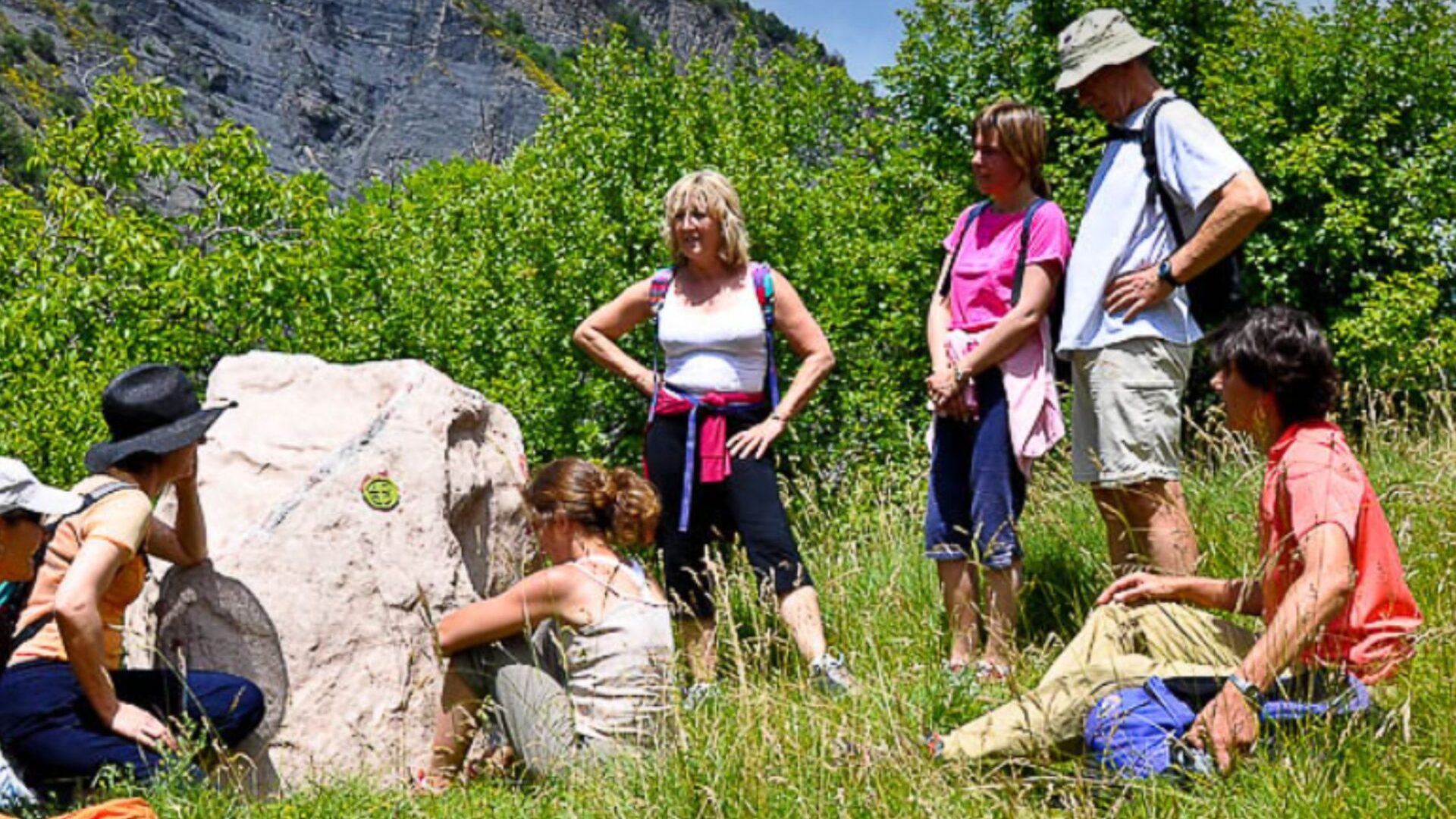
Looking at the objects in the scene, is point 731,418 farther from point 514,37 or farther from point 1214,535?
point 514,37

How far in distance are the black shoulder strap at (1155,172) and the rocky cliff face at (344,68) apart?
71078 millimetres

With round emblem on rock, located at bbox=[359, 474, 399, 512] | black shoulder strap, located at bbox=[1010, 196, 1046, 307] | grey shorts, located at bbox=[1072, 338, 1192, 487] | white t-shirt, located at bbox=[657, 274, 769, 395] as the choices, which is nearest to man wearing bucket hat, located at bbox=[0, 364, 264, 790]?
round emblem on rock, located at bbox=[359, 474, 399, 512]

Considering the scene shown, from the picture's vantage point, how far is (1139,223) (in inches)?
174

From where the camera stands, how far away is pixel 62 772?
3889 millimetres

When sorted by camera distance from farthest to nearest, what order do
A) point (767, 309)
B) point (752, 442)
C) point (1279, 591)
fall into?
1. point (767, 309)
2. point (752, 442)
3. point (1279, 591)

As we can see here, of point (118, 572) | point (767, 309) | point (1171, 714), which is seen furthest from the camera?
point (767, 309)

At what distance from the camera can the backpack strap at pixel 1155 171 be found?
4344 mm

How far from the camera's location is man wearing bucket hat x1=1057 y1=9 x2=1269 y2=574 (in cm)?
423

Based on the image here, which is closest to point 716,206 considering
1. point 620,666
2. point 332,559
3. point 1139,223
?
point 1139,223

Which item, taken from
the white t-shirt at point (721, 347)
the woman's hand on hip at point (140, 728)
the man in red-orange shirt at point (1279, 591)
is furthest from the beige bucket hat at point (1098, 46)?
the woman's hand on hip at point (140, 728)

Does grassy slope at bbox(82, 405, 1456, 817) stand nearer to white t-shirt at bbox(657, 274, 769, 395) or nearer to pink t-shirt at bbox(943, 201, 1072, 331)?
white t-shirt at bbox(657, 274, 769, 395)

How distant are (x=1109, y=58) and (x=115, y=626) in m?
3.50

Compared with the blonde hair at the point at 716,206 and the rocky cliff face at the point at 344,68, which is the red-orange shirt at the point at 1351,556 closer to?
the blonde hair at the point at 716,206

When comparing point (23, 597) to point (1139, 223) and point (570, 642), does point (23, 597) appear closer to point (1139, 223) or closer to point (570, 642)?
point (570, 642)
